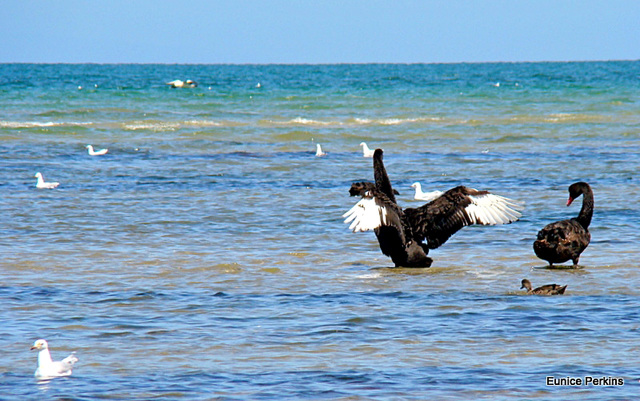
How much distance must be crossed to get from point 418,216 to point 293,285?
1.90 meters

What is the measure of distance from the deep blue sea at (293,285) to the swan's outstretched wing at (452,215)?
14.9 inches

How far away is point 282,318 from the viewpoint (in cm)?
805

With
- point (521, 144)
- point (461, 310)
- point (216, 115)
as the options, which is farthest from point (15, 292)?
point (216, 115)

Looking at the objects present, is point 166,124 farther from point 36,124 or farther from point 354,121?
point 354,121

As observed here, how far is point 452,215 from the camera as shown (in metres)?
10.8

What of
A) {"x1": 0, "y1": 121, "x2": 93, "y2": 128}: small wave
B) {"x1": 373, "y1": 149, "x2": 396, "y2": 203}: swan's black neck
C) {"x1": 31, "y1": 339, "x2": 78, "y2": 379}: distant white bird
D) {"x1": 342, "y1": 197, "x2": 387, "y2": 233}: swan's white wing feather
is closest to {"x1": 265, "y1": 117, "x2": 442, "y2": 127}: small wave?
{"x1": 0, "y1": 121, "x2": 93, "y2": 128}: small wave

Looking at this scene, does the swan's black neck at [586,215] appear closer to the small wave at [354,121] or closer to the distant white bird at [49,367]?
the distant white bird at [49,367]

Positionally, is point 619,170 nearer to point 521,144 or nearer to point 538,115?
point 521,144

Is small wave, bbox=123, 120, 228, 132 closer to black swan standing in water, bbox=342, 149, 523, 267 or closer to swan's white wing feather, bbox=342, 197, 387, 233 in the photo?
black swan standing in water, bbox=342, 149, 523, 267

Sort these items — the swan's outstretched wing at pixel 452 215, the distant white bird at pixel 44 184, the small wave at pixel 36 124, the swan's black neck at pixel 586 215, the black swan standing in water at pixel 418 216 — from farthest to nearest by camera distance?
the small wave at pixel 36 124, the distant white bird at pixel 44 184, the swan's black neck at pixel 586 215, the swan's outstretched wing at pixel 452 215, the black swan standing in water at pixel 418 216

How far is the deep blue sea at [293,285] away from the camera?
645 centimetres

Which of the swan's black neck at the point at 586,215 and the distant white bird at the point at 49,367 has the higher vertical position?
the swan's black neck at the point at 586,215

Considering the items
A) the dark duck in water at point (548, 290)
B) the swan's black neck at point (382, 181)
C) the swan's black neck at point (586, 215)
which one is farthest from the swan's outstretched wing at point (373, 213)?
the swan's black neck at point (586, 215)

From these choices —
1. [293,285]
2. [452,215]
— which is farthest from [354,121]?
[293,285]
